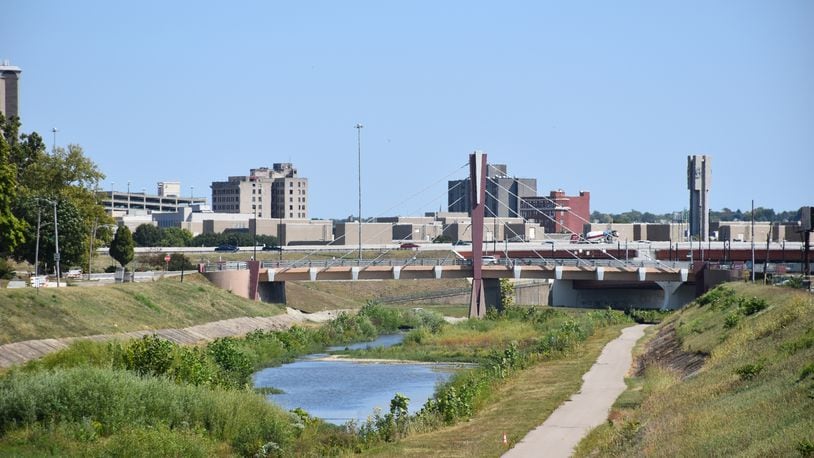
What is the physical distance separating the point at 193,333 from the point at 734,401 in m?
52.3

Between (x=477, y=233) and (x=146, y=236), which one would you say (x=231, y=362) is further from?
(x=146, y=236)

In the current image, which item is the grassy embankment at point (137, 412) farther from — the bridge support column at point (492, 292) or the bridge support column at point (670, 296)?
the bridge support column at point (670, 296)

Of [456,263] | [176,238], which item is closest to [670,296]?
[456,263]

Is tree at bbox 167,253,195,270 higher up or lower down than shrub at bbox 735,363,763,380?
higher up

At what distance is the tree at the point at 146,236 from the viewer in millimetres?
186250

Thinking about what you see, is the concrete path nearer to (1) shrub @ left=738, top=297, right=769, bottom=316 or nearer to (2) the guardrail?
(1) shrub @ left=738, top=297, right=769, bottom=316

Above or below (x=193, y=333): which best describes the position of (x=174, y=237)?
above

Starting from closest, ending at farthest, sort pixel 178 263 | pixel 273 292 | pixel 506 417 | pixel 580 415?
pixel 580 415, pixel 506 417, pixel 273 292, pixel 178 263

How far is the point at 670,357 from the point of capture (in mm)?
59688

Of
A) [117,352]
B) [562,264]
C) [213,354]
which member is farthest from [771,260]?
[117,352]

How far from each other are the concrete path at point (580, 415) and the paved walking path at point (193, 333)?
23035 millimetres

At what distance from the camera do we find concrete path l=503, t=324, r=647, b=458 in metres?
34.4

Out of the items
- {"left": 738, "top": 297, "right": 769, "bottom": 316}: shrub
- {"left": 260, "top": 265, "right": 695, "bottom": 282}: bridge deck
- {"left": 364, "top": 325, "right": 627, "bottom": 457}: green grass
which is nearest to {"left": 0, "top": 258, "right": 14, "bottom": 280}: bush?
{"left": 260, "top": 265, "right": 695, "bottom": 282}: bridge deck

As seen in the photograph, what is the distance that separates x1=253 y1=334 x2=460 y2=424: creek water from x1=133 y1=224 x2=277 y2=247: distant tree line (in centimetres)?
11231
